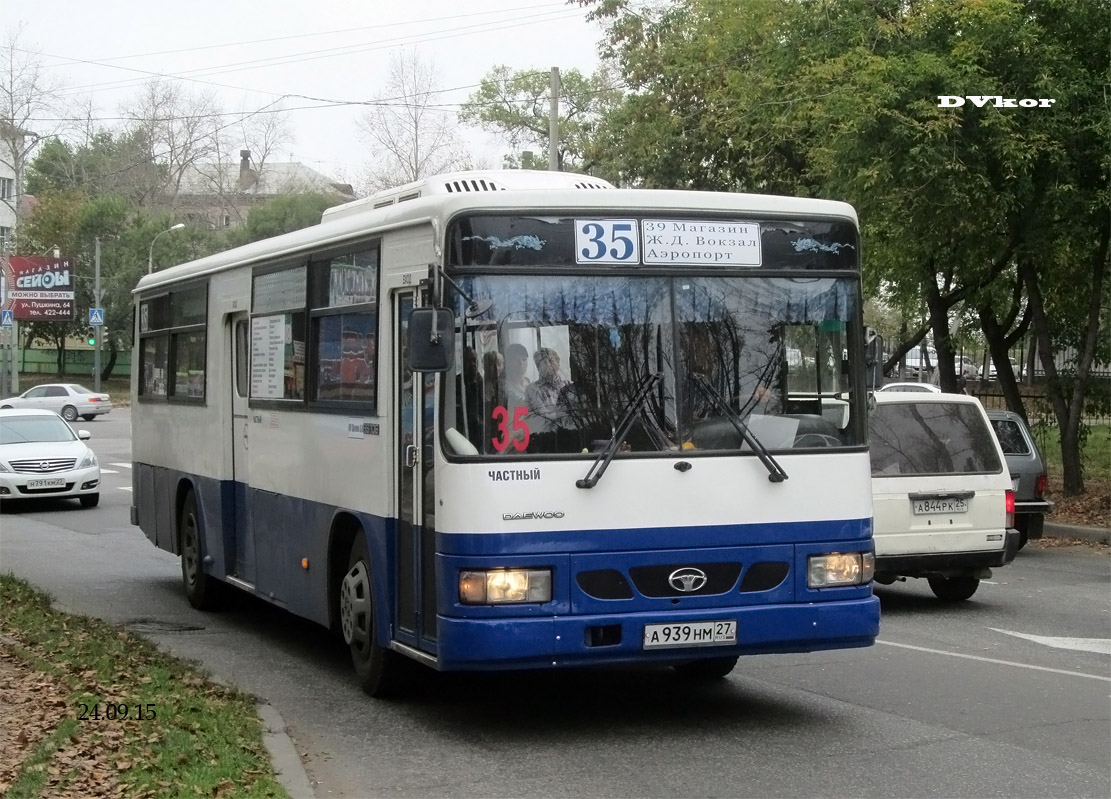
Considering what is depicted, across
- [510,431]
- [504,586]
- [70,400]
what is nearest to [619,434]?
[510,431]

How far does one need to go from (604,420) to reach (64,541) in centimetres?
1376

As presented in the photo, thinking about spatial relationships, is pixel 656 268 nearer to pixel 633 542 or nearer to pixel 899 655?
pixel 633 542

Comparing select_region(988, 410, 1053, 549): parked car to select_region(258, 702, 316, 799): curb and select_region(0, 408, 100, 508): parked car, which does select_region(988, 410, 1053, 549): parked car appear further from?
select_region(0, 408, 100, 508): parked car

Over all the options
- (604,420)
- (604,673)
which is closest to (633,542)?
(604,420)

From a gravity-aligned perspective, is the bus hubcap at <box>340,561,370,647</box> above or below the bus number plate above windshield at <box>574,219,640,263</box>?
below

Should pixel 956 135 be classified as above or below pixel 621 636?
above

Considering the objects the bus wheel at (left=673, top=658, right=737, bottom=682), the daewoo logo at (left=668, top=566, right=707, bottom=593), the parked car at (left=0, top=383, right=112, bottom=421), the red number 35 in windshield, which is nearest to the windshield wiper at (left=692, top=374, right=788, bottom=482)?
the daewoo logo at (left=668, top=566, right=707, bottom=593)

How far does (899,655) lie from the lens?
11086 millimetres

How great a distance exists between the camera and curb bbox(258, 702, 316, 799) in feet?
23.2

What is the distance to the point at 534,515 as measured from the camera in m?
7.95

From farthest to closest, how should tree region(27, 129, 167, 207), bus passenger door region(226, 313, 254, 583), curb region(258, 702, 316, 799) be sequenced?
1. tree region(27, 129, 167, 207)
2. bus passenger door region(226, 313, 254, 583)
3. curb region(258, 702, 316, 799)

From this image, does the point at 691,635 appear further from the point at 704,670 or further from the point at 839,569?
the point at 704,670

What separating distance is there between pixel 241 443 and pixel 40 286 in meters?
67.6

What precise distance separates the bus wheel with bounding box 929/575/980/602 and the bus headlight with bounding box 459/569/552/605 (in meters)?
7.03
